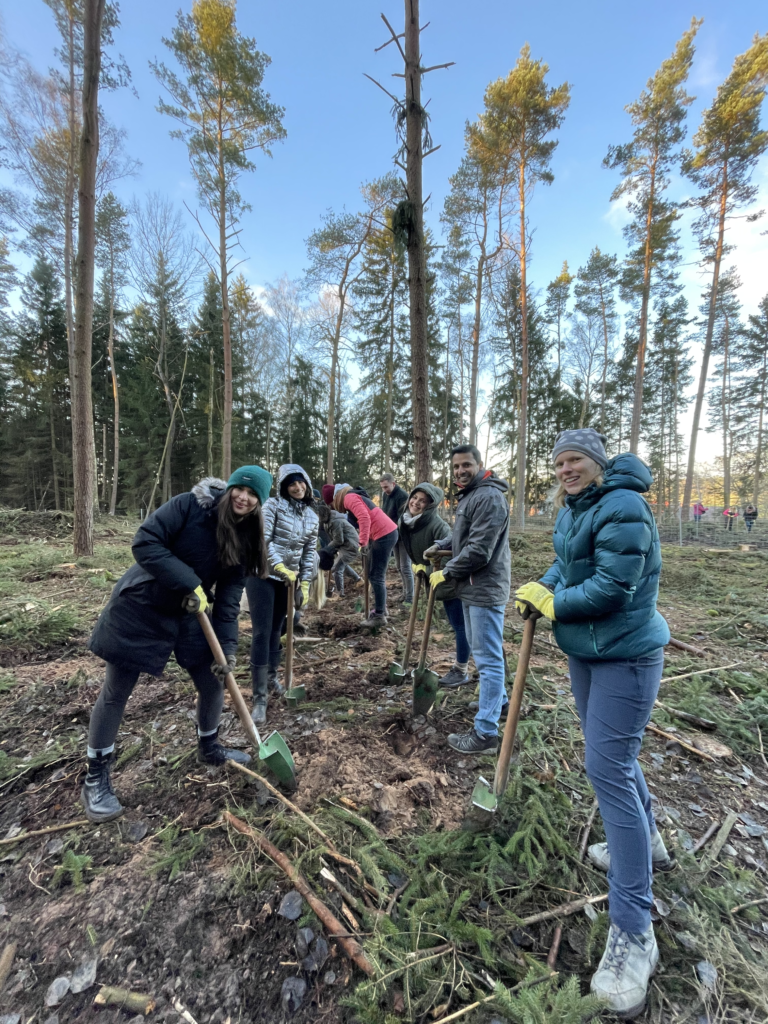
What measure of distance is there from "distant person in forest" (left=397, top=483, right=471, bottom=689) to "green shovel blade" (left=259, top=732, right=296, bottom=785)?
1.67 metres

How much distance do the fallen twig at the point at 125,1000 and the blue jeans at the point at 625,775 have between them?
1767 mm

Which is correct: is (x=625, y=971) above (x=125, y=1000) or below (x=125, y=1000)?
above

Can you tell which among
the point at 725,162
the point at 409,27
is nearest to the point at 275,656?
the point at 409,27

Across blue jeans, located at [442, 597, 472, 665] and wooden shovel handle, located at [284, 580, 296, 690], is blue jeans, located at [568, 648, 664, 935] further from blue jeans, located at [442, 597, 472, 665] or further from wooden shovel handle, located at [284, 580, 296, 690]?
wooden shovel handle, located at [284, 580, 296, 690]

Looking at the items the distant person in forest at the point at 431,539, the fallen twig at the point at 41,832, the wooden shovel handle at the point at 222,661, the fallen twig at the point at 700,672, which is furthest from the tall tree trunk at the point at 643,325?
the fallen twig at the point at 41,832

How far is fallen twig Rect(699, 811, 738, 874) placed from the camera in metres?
2.02

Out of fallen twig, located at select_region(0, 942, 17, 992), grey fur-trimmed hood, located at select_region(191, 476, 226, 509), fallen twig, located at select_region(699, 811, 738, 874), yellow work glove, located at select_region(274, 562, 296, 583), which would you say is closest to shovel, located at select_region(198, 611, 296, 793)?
grey fur-trimmed hood, located at select_region(191, 476, 226, 509)

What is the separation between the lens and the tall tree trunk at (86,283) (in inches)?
283

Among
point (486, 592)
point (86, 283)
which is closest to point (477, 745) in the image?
point (486, 592)

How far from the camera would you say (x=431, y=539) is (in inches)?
184

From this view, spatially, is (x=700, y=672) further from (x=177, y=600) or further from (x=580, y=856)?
(x=177, y=600)

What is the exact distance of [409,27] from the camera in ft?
18.7

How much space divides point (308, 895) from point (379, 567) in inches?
154

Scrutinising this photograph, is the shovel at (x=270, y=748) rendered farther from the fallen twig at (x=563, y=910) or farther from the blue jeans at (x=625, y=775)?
the blue jeans at (x=625, y=775)
